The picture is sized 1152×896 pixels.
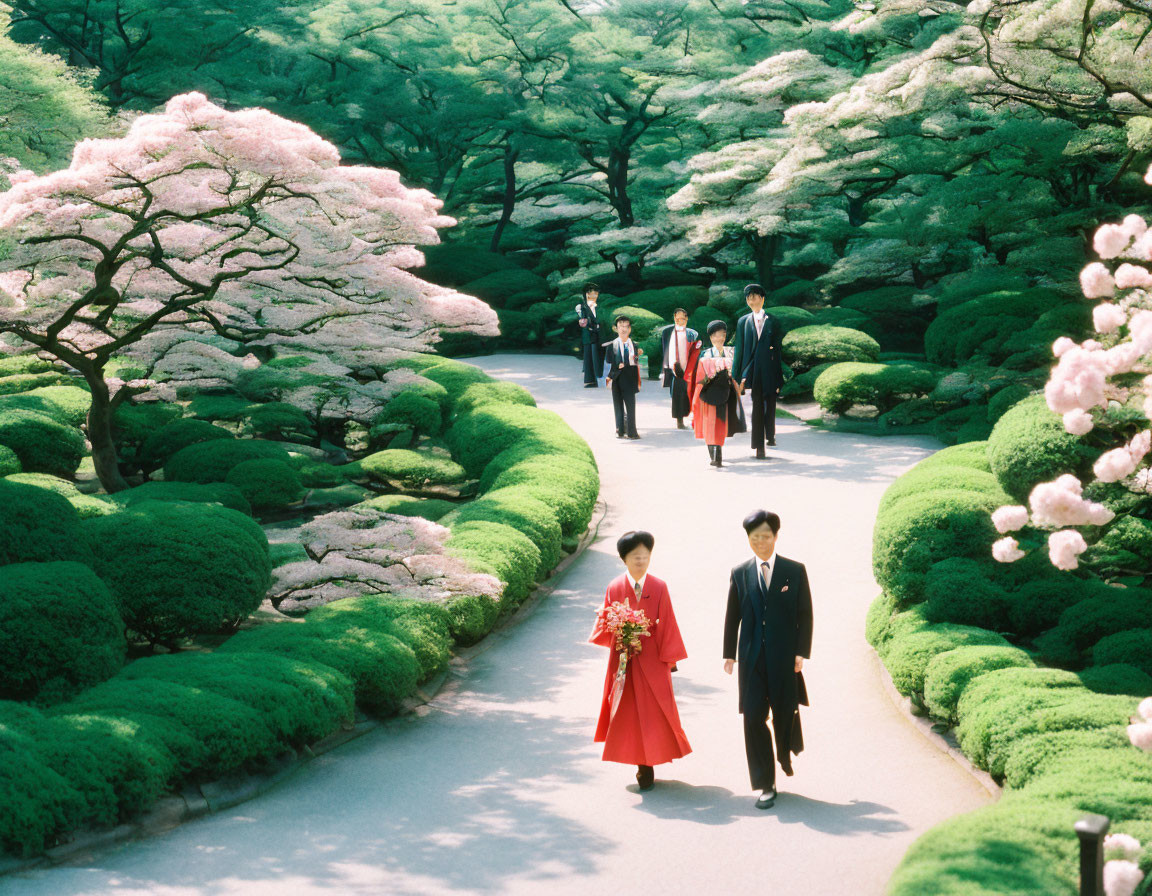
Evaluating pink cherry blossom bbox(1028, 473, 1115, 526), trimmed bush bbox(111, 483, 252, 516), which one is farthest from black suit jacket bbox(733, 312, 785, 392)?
pink cherry blossom bbox(1028, 473, 1115, 526)

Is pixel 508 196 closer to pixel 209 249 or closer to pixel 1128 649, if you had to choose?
pixel 209 249

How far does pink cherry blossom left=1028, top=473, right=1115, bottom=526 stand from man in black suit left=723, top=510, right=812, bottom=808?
1949mm

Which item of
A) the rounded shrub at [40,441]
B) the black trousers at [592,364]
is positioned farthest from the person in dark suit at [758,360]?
the rounded shrub at [40,441]

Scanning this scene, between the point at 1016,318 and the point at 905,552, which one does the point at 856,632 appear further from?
the point at 1016,318

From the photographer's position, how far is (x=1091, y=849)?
12.1 feet

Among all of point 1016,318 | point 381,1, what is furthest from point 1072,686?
point 381,1

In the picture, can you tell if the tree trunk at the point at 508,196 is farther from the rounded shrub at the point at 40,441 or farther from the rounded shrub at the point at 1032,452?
the rounded shrub at the point at 1032,452

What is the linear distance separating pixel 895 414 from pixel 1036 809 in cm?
1136

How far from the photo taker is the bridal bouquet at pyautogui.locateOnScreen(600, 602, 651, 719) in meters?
6.00

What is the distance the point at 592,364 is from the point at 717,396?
696 cm

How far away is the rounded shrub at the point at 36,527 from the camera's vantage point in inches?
283

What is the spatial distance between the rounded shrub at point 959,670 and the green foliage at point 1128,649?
1.65ft

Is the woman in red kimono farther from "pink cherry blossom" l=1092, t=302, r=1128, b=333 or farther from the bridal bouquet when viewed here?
"pink cherry blossom" l=1092, t=302, r=1128, b=333

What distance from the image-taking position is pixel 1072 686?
20.4ft
